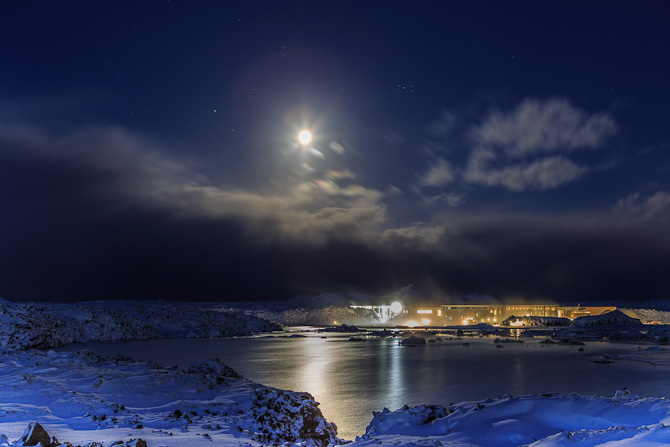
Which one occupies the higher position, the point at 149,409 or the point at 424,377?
the point at 149,409

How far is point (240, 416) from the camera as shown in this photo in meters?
11.8

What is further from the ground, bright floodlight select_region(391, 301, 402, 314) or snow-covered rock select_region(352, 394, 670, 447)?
bright floodlight select_region(391, 301, 402, 314)

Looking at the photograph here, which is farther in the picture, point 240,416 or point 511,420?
point 240,416

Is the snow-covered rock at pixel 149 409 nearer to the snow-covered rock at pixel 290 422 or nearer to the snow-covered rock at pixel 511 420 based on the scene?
the snow-covered rock at pixel 290 422

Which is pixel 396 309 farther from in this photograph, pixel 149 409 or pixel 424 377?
pixel 149 409

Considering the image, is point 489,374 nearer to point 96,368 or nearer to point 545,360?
point 545,360

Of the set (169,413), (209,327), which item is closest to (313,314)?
(209,327)

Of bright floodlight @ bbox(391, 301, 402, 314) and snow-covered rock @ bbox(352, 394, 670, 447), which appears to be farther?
bright floodlight @ bbox(391, 301, 402, 314)

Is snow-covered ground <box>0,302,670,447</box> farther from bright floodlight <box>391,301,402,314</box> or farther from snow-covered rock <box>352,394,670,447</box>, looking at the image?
bright floodlight <box>391,301,402,314</box>

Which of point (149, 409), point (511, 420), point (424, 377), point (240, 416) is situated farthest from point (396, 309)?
point (511, 420)

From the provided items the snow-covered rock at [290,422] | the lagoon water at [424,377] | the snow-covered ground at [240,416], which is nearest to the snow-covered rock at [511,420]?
the snow-covered ground at [240,416]

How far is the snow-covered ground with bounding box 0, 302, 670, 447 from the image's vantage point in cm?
878

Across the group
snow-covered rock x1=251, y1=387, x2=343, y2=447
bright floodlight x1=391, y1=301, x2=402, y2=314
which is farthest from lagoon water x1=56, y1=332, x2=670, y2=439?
bright floodlight x1=391, y1=301, x2=402, y2=314

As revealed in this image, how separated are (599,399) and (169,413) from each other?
37.1 feet
